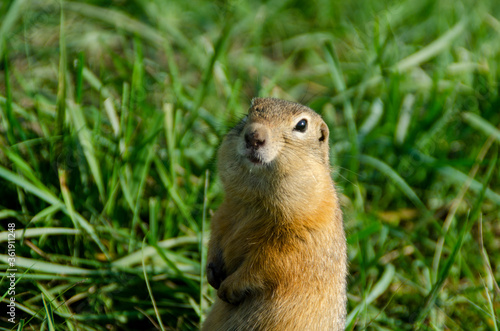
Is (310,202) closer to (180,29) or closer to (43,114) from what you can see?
(43,114)

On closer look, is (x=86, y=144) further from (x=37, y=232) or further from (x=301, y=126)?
(x=301, y=126)

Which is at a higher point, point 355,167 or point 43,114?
point 43,114

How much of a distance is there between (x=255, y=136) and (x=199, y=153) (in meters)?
1.79

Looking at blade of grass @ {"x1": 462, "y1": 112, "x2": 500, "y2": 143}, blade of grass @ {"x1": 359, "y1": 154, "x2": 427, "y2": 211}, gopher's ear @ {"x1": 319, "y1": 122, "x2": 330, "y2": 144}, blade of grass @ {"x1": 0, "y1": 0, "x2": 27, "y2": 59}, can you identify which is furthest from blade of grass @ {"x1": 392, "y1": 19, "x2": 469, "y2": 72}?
blade of grass @ {"x1": 0, "y1": 0, "x2": 27, "y2": 59}

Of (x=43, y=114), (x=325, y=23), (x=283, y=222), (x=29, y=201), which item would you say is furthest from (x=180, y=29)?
(x=283, y=222)

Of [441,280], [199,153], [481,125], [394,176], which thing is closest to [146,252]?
[199,153]

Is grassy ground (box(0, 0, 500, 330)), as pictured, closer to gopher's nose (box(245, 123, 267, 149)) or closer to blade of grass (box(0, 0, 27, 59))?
blade of grass (box(0, 0, 27, 59))

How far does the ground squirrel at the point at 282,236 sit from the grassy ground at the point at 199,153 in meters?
0.34

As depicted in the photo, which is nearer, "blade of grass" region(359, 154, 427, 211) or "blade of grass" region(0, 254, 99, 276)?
"blade of grass" region(0, 254, 99, 276)

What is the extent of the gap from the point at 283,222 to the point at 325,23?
3975 mm

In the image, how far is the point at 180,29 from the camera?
5.97 metres

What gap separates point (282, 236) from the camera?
309 centimetres

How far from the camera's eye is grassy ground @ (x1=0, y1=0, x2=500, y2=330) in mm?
3604

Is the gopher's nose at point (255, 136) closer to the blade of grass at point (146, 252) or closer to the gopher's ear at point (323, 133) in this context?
the gopher's ear at point (323, 133)
